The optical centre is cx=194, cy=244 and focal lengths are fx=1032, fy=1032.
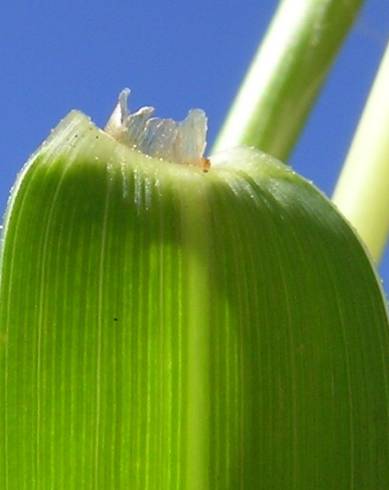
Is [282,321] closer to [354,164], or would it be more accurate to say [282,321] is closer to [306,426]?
[306,426]

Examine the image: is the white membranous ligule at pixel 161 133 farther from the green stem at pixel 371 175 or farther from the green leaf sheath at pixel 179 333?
the green stem at pixel 371 175

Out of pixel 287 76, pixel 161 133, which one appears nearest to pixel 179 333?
pixel 161 133

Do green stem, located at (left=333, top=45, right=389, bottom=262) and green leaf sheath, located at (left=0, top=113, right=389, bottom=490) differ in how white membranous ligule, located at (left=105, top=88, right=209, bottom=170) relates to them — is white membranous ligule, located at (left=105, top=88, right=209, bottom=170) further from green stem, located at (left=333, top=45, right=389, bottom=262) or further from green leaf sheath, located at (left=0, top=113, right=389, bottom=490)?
green stem, located at (left=333, top=45, right=389, bottom=262)

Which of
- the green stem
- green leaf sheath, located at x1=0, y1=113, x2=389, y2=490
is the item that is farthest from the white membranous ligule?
the green stem

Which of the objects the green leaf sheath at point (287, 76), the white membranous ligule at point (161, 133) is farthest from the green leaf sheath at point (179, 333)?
the green leaf sheath at point (287, 76)

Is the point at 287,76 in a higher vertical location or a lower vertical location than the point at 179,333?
higher

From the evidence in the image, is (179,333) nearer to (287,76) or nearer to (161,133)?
(161,133)
